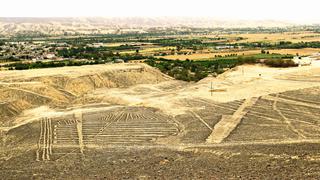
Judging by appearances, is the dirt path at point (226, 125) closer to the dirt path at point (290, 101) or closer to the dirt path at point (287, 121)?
the dirt path at point (287, 121)

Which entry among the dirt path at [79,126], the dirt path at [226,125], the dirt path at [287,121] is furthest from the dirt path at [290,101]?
the dirt path at [79,126]

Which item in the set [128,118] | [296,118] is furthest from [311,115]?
[128,118]

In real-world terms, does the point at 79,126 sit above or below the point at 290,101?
below

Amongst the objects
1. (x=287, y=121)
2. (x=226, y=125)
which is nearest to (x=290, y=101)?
(x=287, y=121)

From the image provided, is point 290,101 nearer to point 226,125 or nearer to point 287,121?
point 287,121

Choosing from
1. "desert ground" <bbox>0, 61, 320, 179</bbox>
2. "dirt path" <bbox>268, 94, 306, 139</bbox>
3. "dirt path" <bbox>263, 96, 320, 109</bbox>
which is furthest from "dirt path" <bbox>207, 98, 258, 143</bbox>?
"dirt path" <bbox>263, 96, 320, 109</bbox>

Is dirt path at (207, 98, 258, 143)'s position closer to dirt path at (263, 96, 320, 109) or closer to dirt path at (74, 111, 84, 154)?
dirt path at (263, 96, 320, 109)
